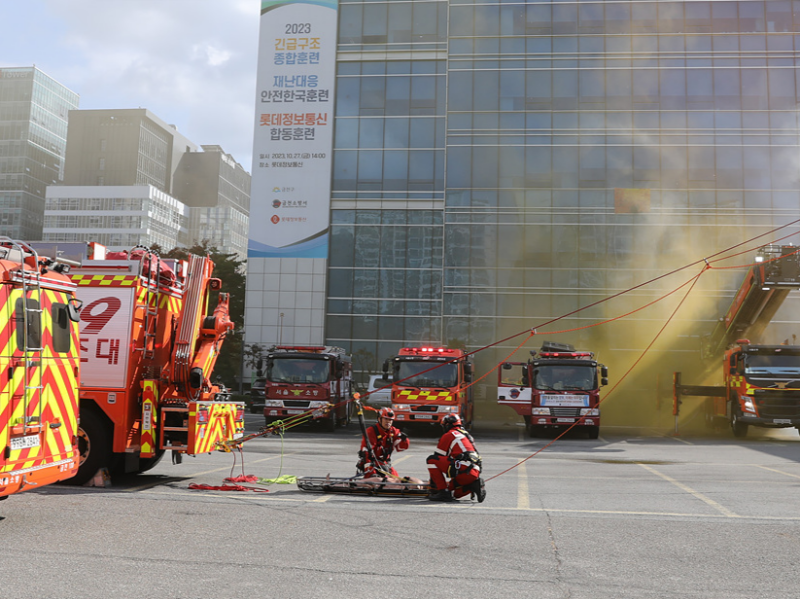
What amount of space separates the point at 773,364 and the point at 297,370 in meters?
15.1

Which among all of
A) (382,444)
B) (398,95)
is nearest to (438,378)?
(382,444)

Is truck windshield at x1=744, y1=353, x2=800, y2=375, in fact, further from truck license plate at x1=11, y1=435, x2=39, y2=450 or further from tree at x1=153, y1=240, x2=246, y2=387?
tree at x1=153, y1=240, x2=246, y2=387

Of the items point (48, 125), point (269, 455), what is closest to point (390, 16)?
point (269, 455)

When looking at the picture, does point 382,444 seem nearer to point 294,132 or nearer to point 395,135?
point 395,135

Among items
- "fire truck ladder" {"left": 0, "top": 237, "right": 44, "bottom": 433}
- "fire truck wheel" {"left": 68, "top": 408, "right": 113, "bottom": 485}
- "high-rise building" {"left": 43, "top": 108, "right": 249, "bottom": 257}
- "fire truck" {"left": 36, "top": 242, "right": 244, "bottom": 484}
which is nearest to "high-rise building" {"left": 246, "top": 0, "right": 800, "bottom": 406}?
"fire truck" {"left": 36, "top": 242, "right": 244, "bottom": 484}

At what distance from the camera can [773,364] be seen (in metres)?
22.5

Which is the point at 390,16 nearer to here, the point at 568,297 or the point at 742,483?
the point at 568,297

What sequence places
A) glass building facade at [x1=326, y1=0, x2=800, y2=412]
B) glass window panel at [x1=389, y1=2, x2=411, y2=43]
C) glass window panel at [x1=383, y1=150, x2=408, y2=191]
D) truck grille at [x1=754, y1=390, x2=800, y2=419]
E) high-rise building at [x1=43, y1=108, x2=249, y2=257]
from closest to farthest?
truck grille at [x1=754, y1=390, x2=800, y2=419], glass building facade at [x1=326, y1=0, x2=800, y2=412], glass window panel at [x1=383, y1=150, x2=408, y2=191], glass window panel at [x1=389, y1=2, x2=411, y2=43], high-rise building at [x1=43, y1=108, x2=249, y2=257]

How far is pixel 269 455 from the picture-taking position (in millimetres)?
15484

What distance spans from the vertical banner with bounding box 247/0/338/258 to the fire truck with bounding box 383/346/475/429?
21.0 m

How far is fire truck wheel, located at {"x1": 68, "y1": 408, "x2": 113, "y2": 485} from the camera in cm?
1002

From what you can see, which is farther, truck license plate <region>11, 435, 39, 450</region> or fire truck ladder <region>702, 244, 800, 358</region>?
fire truck ladder <region>702, 244, 800, 358</region>

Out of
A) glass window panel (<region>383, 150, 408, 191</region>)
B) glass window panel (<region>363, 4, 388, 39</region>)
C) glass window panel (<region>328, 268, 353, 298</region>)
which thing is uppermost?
glass window panel (<region>363, 4, 388, 39</region>)

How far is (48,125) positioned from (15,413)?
464 ft
